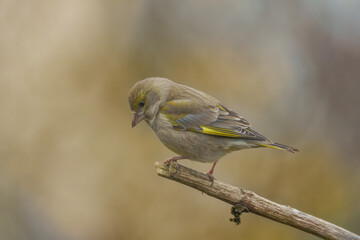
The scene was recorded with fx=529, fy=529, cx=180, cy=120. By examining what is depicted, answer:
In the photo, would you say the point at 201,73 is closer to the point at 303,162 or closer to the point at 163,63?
the point at 163,63

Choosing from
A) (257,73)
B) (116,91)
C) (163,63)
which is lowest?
(116,91)

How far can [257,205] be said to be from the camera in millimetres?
5371

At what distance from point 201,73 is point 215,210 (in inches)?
103

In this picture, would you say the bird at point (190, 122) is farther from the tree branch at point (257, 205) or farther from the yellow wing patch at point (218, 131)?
the tree branch at point (257, 205)

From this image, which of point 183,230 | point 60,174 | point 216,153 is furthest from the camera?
point 60,174

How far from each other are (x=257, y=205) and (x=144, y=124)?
15.1 feet

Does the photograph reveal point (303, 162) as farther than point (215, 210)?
Yes

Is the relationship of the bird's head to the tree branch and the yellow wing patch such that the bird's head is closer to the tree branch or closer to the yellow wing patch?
the yellow wing patch

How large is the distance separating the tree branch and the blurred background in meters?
3.51

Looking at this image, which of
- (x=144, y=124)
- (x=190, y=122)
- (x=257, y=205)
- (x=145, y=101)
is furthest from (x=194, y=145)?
(x=144, y=124)

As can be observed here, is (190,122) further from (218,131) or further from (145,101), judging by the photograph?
(145,101)

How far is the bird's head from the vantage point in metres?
6.35

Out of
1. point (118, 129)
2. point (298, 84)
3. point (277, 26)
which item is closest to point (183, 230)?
point (118, 129)

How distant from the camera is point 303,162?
9.60 meters
